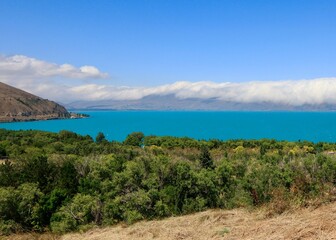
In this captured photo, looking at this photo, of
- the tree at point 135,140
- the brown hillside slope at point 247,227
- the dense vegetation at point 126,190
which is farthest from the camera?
the tree at point 135,140

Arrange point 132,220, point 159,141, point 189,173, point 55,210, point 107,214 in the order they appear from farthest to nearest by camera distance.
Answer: point 159,141
point 189,173
point 55,210
point 107,214
point 132,220

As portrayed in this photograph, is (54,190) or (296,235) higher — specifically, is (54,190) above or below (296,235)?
below

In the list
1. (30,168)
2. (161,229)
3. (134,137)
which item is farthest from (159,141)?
(161,229)

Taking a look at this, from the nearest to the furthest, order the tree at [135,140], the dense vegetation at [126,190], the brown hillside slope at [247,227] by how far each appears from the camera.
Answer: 1. the brown hillside slope at [247,227]
2. the dense vegetation at [126,190]
3. the tree at [135,140]

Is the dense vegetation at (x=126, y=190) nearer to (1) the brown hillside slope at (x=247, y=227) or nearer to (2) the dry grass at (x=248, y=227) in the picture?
(2) the dry grass at (x=248, y=227)

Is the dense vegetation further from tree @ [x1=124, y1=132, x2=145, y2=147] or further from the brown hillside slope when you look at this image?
tree @ [x1=124, y1=132, x2=145, y2=147]

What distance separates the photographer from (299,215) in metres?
10.9

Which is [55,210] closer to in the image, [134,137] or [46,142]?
[46,142]

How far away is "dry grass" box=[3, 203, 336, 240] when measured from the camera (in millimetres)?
9086

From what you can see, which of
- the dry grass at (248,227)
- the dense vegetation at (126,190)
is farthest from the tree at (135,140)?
the dry grass at (248,227)

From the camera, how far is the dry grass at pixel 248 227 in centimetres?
909

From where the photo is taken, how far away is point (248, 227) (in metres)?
10.6

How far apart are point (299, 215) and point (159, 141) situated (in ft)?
260

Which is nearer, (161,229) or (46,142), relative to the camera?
(161,229)
